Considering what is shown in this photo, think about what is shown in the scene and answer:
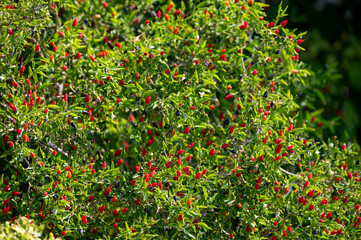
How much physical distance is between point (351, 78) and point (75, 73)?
8.90 ft

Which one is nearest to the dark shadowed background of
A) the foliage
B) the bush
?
the bush

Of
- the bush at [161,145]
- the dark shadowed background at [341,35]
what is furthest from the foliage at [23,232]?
the dark shadowed background at [341,35]

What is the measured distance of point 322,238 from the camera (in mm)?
3725

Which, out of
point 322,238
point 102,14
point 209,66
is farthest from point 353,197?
point 102,14

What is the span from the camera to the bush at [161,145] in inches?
137

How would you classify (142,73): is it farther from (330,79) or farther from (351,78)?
(330,79)

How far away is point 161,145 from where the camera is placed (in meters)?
3.73

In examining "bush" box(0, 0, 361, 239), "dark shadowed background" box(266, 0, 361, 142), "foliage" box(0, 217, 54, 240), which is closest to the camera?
"dark shadowed background" box(266, 0, 361, 142)

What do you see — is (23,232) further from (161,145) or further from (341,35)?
(341,35)

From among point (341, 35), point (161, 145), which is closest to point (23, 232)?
point (161, 145)

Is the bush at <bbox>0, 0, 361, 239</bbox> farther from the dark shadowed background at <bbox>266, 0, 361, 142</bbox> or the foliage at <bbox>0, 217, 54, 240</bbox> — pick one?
the dark shadowed background at <bbox>266, 0, 361, 142</bbox>

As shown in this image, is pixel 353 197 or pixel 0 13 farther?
pixel 353 197

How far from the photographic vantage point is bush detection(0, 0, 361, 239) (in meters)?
3.49

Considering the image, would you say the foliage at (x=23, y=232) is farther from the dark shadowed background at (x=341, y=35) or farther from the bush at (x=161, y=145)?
the dark shadowed background at (x=341, y=35)
